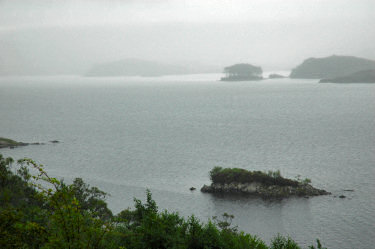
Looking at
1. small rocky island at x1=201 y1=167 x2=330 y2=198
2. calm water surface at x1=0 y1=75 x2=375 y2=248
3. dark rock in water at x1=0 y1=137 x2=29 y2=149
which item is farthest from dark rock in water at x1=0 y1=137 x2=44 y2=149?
small rocky island at x1=201 y1=167 x2=330 y2=198

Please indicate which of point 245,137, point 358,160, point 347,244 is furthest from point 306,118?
point 347,244

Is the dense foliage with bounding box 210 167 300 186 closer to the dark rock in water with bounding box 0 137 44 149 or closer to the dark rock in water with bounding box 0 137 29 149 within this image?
the dark rock in water with bounding box 0 137 44 149

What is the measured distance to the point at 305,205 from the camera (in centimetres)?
6138

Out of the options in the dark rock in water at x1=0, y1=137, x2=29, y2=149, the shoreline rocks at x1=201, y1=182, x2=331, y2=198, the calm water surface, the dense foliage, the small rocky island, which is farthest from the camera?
the dark rock in water at x1=0, y1=137, x2=29, y2=149

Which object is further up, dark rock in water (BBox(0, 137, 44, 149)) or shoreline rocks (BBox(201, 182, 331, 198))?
dark rock in water (BBox(0, 137, 44, 149))

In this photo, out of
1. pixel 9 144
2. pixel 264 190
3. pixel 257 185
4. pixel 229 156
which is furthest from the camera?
pixel 9 144

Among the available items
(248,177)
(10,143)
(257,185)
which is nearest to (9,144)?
(10,143)

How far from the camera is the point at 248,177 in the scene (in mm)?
69500

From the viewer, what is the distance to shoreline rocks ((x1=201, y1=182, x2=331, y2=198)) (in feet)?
216

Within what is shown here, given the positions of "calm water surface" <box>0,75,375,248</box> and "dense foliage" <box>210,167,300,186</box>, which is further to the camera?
"dense foliage" <box>210,167,300,186</box>

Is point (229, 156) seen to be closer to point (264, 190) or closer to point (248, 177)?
point (248, 177)

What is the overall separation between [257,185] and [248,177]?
217cm

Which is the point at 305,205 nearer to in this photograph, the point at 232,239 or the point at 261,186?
the point at 261,186

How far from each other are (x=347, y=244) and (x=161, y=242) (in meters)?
31.9
